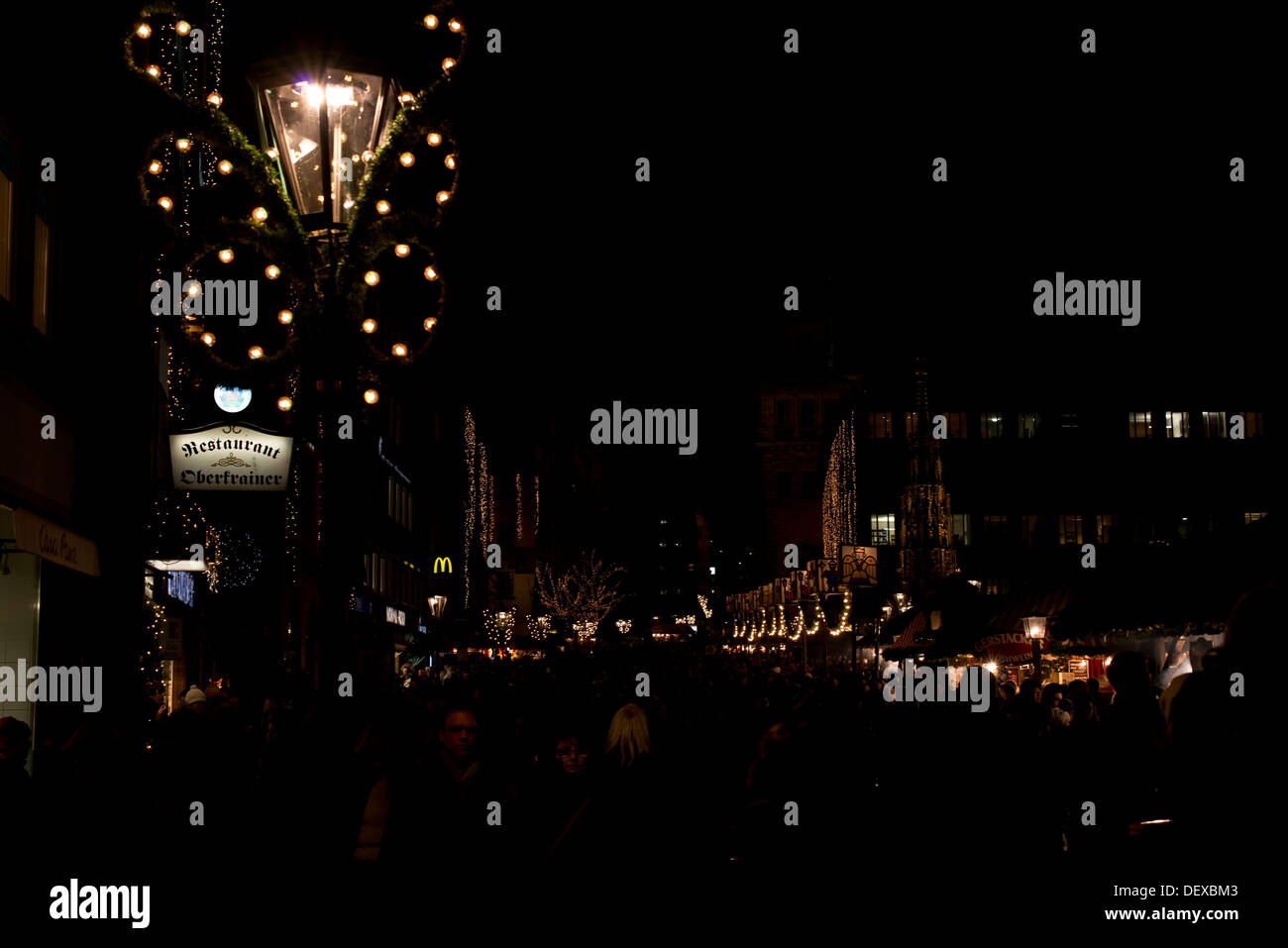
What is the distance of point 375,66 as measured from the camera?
345 inches

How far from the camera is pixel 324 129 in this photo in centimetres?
861

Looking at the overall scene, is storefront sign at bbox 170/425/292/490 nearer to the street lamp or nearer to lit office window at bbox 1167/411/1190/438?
the street lamp

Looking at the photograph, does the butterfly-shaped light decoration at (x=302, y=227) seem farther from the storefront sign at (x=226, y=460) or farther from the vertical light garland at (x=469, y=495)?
the vertical light garland at (x=469, y=495)

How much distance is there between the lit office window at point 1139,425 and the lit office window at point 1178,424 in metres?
0.99

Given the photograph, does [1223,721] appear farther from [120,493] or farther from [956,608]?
[956,608]

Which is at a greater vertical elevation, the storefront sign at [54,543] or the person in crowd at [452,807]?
the storefront sign at [54,543]

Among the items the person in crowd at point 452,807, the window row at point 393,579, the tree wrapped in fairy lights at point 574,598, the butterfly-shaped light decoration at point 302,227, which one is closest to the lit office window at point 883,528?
the window row at point 393,579

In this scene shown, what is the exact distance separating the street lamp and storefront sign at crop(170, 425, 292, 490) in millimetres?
8062

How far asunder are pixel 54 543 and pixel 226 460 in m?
3.59

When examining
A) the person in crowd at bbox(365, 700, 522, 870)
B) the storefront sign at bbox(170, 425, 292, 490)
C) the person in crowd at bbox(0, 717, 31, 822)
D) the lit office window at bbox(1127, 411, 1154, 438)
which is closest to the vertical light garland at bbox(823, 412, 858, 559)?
the lit office window at bbox(1127, 411, 1154, 438)

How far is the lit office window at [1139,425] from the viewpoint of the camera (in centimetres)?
7612

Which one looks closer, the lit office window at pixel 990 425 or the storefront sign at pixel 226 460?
the storefront sign at pixel 226 460

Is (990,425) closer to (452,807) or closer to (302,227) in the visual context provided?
(302,227)
